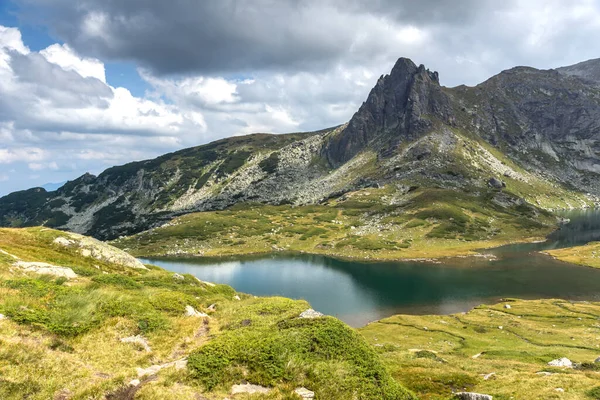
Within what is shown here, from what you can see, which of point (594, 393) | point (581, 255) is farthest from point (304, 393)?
point (581, 255)

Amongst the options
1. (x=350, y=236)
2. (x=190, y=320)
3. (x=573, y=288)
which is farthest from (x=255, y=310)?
(x=350, y=236)

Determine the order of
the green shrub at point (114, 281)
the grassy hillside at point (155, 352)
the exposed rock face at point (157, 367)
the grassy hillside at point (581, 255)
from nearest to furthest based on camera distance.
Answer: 1. the grassy hillside at point (155, 352)
2. the exposed rock face at point (157, 367)
3. the green shrub at point (114, 281)
4. the grassy hillside at point (581, 255)

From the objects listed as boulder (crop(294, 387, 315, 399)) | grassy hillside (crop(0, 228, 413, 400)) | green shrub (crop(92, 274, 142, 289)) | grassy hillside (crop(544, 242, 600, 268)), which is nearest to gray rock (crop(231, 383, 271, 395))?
grassy hillside (crop(0, 228, 413, 400))

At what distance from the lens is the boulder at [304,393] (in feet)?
45.4

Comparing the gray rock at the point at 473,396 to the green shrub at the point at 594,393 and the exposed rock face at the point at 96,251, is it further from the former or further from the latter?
the exposed rock face at the point at 96,251

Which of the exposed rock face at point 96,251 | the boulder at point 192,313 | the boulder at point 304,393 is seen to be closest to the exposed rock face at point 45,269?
the boulder at point 192,313

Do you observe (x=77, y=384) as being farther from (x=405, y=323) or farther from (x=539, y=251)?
(x=539, y=251)

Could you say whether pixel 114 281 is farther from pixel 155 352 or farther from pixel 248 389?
pixel 248 389

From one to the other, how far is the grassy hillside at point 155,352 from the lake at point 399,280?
2371 inches

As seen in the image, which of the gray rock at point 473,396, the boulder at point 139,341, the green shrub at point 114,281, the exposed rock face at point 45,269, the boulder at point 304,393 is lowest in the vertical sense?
the gray rock at point 473,396

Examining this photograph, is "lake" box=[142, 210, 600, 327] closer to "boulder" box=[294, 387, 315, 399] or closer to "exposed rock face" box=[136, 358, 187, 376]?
"boulder" box=[294, 387, 315, 399]

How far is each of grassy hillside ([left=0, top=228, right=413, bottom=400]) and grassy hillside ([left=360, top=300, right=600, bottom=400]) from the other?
21.0 feet

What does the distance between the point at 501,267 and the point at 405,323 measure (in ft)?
259

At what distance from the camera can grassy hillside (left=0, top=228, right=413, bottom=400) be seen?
1295 cm
